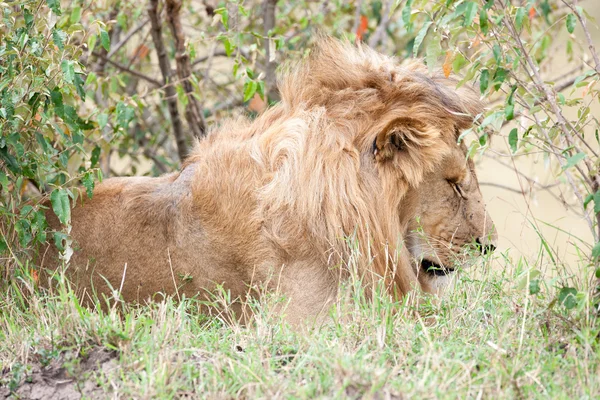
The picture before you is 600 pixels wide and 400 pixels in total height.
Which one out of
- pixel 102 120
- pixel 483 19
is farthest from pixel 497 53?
pixel 102 120

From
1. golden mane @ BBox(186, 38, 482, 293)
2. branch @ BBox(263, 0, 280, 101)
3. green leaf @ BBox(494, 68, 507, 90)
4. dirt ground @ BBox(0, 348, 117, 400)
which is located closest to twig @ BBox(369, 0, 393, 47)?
branch @ BBox(263, 0, 280, 101)

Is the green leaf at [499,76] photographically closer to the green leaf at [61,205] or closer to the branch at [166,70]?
the green leaf at [61,205]

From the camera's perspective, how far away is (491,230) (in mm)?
3979

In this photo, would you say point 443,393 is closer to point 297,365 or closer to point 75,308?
point 297,365

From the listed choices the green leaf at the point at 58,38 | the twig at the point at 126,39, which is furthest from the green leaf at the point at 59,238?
the twig at the point at 126,39

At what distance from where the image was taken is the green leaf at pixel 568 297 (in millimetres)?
2861

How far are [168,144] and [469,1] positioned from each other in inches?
193

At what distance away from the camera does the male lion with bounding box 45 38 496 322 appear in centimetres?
358

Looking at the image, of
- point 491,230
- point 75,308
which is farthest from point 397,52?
point 75,308

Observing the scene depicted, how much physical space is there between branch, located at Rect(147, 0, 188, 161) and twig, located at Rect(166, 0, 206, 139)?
102 mm

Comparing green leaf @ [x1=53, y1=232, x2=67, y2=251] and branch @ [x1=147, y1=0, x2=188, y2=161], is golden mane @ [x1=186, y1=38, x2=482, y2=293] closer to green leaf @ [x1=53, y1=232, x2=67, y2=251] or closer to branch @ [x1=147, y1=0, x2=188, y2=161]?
green leaf @ [x1=53, y1=232, x2=67, y2=251]

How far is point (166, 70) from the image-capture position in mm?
5949

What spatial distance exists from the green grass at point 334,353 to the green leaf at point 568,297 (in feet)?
0.07

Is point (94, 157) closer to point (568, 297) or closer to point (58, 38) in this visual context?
point (58, 38)
